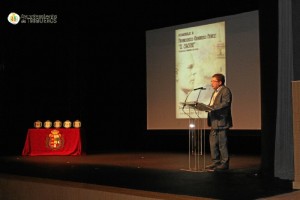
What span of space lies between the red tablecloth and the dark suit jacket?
2.96 meters

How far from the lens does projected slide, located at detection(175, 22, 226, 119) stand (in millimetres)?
6957

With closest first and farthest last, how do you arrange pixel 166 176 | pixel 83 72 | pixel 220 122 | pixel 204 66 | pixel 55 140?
pixel 166 176
pixel 220 122
pixel 204 66
pixel 55 140
pixel 83 72

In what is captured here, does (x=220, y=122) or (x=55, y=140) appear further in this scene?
(x=55, y=140)

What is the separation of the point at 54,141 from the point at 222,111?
11.1ft

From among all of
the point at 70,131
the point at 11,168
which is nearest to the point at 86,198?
the point at 11,168

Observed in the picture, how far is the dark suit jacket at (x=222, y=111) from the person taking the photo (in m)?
4.71

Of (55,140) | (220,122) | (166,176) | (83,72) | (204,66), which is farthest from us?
(83,72)

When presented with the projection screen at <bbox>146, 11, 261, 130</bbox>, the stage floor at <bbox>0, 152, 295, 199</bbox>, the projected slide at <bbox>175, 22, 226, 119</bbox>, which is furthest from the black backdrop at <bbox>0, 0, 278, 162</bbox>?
the stage floor at <bbox>0, 152, 295, 199</bbox>

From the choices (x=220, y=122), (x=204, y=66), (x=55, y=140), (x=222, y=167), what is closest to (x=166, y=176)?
(x=222, y=167)

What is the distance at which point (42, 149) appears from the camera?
289 inches

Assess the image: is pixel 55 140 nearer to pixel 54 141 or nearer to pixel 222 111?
pixel 54 141

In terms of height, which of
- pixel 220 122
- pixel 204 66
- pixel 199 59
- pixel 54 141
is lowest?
pixel 54 141

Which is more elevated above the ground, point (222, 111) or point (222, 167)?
point (222, 111)

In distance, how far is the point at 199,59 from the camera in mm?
7113
